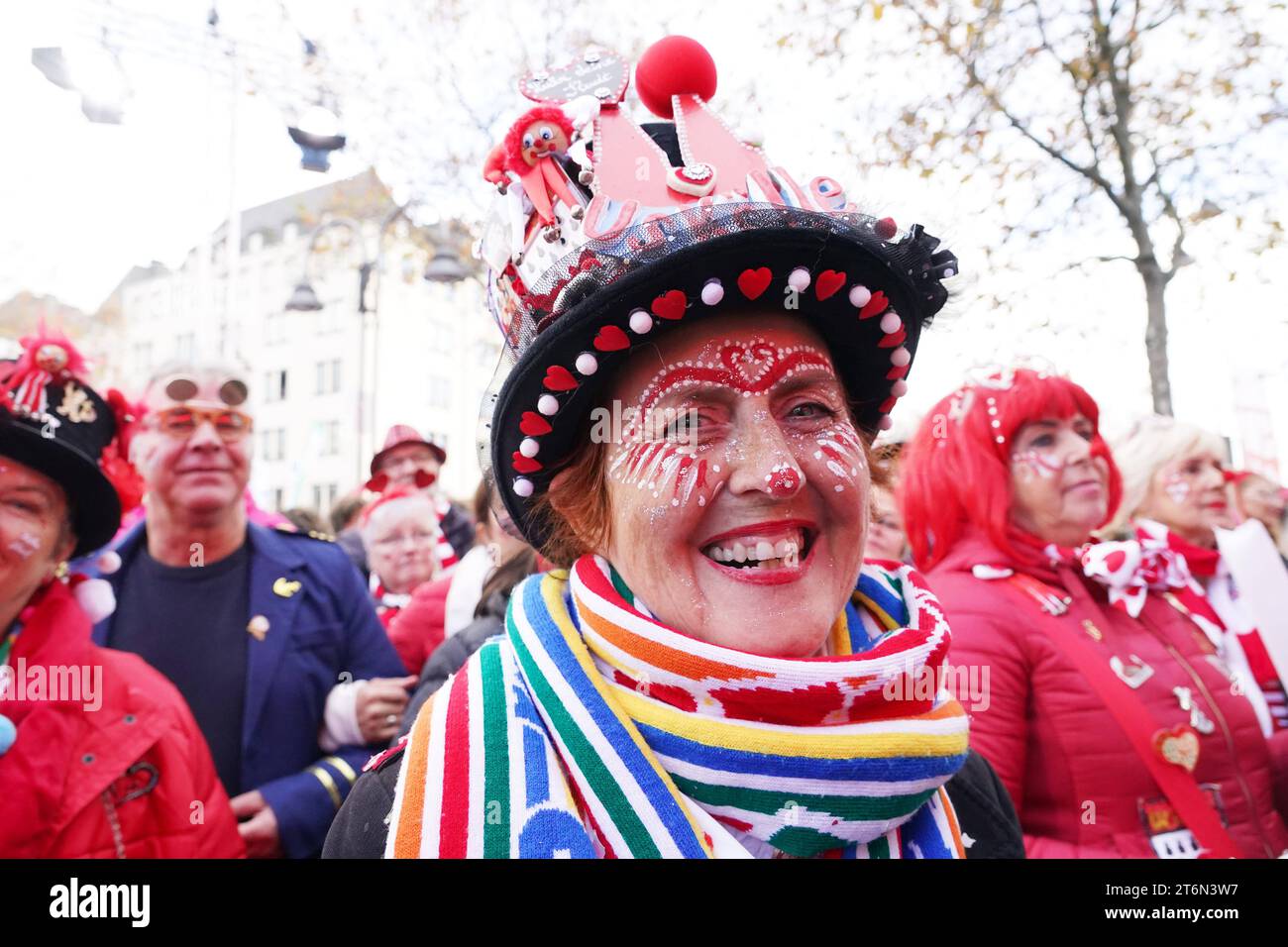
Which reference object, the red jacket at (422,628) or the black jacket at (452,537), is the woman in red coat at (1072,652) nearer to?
the red jacket at (422,628)

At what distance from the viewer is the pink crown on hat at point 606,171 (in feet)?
4.52

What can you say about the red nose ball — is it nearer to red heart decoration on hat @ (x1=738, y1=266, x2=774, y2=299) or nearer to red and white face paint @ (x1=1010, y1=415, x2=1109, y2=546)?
red heart decoration on hat @ (x1=738, y1=266, x2=774, y2=299)

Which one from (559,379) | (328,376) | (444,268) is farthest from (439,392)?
(559,379)

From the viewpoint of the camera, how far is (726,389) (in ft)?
4.36

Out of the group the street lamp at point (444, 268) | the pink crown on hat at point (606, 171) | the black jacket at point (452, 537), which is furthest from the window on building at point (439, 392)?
the pink crown on hat at point (606, 171)

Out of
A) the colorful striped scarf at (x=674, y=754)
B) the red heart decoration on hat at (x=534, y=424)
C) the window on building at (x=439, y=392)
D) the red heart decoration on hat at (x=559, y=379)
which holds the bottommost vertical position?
the colorful striped scarf at (x=674, y=754)

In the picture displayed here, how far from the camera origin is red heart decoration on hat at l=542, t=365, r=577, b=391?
1.35 metres

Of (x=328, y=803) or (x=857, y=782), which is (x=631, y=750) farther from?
(x=328, y=803)

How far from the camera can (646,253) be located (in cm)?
129

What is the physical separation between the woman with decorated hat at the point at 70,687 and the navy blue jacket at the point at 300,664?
0.73 feet

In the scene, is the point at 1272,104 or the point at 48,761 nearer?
the point at 48,761
